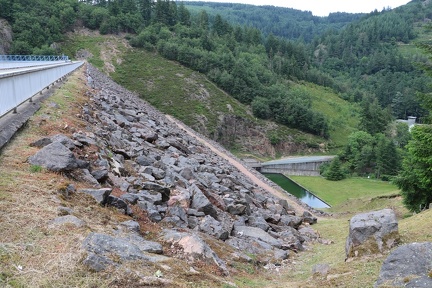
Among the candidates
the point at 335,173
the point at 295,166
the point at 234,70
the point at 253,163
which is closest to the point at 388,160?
the point at 335,173

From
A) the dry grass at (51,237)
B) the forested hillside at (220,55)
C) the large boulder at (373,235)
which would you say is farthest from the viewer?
the forested hillside at (220,55)

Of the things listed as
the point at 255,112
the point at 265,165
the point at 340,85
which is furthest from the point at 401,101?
the point at 265,165

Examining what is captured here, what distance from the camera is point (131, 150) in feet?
49.8

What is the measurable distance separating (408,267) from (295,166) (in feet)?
217

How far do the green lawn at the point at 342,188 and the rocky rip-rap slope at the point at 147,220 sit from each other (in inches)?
1364

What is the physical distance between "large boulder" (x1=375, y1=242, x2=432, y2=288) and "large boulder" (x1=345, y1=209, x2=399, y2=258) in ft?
6.00

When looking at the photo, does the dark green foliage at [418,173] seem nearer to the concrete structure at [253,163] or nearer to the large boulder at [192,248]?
the large boulder at [192,248]

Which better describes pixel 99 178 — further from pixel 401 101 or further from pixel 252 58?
pixel 401 101

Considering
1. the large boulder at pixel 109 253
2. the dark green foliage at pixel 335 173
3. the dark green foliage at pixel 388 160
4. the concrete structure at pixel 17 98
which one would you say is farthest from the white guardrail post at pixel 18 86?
the dark green foliage at pixel 388 160

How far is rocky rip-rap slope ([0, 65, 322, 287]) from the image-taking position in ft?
20.1

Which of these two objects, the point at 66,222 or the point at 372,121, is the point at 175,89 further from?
the point at 66,222

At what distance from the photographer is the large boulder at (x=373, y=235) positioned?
8398 millimetres

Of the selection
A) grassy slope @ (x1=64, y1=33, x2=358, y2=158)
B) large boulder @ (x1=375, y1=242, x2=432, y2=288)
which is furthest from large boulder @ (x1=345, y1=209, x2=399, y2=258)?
grassy slope @ (x1=64, y1=33, x2=358, y2=158)

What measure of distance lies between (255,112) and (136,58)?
32.8 m
